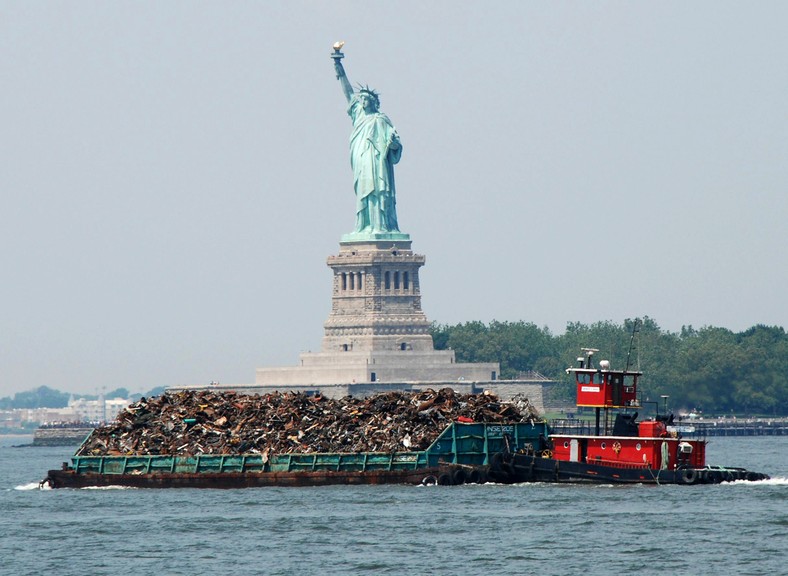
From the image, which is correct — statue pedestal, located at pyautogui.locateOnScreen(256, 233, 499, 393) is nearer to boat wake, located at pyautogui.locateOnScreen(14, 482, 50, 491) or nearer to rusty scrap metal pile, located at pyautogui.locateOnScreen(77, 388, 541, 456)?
boat wake, located at pyautogui.locateOnScreen(14, 482, 50, 491)

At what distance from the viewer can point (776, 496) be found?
6962 cm

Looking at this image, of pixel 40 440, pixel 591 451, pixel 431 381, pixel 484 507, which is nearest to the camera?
pixel 484 507

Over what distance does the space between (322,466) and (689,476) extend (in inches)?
501

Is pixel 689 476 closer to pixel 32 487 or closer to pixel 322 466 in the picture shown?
pixel 322 466

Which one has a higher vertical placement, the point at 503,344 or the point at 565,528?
the point at 503,344

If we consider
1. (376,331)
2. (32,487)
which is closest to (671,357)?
(376,331)

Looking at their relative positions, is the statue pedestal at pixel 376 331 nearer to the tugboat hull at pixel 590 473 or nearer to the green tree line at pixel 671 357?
the green tree line at pixel 671 357

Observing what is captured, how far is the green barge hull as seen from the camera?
75188mm

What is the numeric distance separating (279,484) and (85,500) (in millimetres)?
6653

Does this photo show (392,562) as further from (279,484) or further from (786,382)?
(786,382)

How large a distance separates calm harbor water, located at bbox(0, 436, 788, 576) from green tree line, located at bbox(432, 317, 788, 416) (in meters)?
61.7

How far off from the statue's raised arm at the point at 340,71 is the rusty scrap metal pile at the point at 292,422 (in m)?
85.7

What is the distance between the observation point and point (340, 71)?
169 m

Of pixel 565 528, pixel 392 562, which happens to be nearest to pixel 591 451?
pixel 565 528
